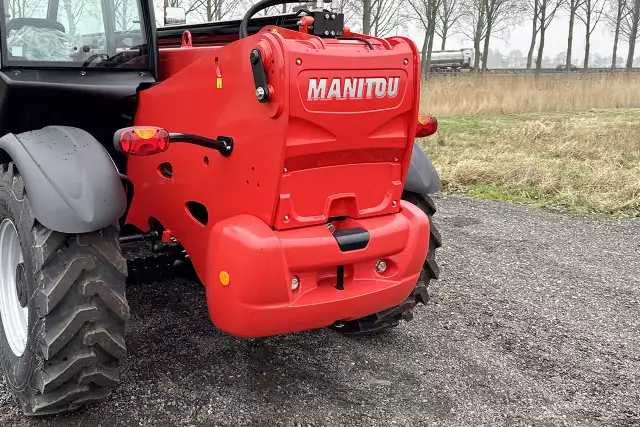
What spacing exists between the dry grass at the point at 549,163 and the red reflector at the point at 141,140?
5.37 meters

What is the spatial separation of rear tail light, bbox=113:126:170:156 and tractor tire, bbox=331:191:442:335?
4.80 ft

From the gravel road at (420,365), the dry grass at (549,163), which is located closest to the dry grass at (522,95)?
the dry grass at (549,163)

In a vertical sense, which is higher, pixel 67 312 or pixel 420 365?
pixel 67 312

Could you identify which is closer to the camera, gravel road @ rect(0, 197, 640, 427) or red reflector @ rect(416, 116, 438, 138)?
gravel road @ rect(0, 197, 640, 427)

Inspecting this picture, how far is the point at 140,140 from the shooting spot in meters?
2.23

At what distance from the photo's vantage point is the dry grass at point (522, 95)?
1504cm

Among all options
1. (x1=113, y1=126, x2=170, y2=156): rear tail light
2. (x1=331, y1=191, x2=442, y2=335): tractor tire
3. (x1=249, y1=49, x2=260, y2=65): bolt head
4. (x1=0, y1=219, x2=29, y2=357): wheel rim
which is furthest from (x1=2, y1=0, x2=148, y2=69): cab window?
(x1=331, y1=191, x2=442, y2=335): tractor tire

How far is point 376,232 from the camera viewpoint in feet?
8.30

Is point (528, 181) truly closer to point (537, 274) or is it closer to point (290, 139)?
point (537, 274)

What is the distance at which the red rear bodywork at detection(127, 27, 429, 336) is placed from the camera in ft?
7.43

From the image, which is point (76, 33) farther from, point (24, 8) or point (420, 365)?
point (420, 365)

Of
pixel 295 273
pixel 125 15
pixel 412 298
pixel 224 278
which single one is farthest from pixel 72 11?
pixel 412 298

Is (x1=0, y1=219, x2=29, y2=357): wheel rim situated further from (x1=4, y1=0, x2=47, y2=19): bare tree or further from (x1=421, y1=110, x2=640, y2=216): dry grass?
(x1=421, y1=110, x2=640, y2=216): dry grass

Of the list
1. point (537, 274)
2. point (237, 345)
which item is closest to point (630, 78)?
point (537, 274)
